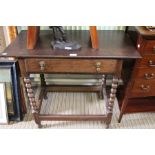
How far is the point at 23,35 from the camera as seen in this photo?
52.5 inches

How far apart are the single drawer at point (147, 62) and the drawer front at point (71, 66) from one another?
0.59 feet

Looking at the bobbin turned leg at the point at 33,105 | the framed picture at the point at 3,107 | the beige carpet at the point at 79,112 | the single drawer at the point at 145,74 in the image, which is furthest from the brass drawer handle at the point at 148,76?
the framed picture at the point at 3,107

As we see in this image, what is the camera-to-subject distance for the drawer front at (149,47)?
1136mm

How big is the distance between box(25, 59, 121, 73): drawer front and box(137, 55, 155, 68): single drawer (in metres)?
0.18

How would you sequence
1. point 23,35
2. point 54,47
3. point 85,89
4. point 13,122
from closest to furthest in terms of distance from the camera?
point 54,47 → point 23,35 → point 13,122 → point 85,89

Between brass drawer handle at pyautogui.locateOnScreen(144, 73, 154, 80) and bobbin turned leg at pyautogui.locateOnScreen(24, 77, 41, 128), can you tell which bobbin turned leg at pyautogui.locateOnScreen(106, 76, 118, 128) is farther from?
bobbin turned leg at pyautogui.locateOnScreen(24, 77, 41, 128)

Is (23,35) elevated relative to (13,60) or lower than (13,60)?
elevated

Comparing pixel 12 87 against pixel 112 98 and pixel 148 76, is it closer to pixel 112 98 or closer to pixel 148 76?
pixel 112 98

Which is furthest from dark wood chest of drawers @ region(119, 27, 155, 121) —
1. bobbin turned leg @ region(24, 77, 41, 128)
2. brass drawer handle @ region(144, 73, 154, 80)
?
bobbin turned leg @ region(24, 77, 41, 128)
